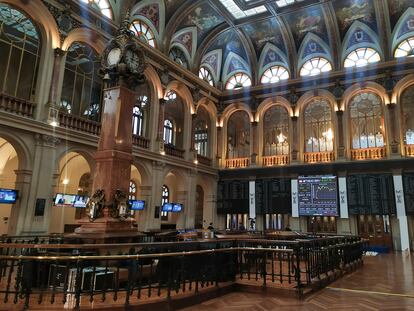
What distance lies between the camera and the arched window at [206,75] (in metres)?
21.3

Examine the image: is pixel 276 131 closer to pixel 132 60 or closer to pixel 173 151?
pixel 173 151

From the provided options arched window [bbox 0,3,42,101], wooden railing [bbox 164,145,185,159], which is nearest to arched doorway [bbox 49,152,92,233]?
wooden railing [bbox 164,145,185,159]

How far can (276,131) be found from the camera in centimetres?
2061

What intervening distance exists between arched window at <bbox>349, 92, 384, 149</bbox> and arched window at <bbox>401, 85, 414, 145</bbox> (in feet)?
3.47

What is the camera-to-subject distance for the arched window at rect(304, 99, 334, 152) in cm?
1897

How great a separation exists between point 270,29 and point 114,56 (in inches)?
587

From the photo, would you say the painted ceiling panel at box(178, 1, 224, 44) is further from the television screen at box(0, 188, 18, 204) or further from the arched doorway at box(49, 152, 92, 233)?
the television screen at box(0, 188, 18, 204)

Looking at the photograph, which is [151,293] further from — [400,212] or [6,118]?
[400,212]

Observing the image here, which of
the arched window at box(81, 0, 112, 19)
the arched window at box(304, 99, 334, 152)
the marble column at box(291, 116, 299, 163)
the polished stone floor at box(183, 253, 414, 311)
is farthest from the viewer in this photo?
the marble column at box(291, 116, 299, 163)

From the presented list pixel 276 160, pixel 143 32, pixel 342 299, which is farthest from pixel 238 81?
pixel 342 299

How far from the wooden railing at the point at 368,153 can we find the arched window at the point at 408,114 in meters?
1.23

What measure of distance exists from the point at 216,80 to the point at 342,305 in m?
18.9

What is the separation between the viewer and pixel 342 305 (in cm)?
530

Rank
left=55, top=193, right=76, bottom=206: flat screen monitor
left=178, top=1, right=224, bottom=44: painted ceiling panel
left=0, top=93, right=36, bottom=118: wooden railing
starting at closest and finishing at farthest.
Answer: left=0, top=93, right=36, bottom=118: wooden railing
left=55, top=193, right=76, bottom=206: flat screen monitor
left=178, top=1, right=224, bottom=44: painted ceiling panel
